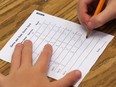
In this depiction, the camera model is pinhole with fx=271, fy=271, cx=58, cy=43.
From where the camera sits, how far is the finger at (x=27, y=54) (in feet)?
2.48

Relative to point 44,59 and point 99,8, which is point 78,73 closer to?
point 44,59

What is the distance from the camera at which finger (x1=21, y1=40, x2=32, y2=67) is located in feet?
2.48

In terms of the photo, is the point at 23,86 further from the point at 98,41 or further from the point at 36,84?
the point at 98,41

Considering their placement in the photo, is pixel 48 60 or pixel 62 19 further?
pixel 62 19

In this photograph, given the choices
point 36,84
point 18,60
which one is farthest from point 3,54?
point 36,84

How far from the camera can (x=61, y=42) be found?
81 cm

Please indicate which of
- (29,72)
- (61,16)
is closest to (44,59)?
(29,72)

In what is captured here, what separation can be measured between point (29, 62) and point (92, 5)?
280 mm

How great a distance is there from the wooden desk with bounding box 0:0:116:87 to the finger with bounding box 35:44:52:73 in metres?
0.10

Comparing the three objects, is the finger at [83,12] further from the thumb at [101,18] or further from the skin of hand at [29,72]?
the skin of hand at [29,72]

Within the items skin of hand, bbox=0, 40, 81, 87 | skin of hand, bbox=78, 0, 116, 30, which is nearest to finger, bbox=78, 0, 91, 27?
skin of hand, bbox=78, 0, 116, 30

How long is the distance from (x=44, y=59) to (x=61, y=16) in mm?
192

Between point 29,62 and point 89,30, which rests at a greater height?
point 89,30

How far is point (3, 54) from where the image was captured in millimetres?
805
